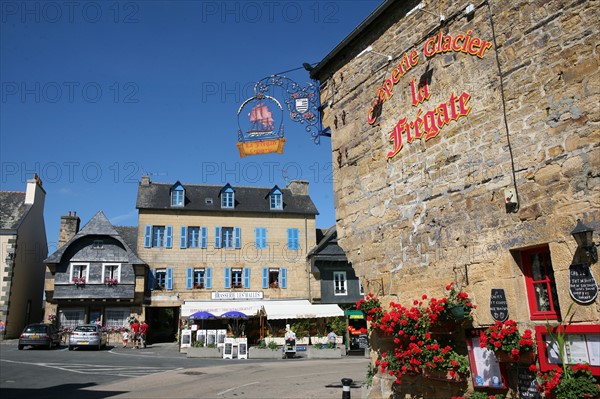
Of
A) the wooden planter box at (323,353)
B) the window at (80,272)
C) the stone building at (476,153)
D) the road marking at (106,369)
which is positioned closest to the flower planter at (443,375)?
the stone building at (476,153)

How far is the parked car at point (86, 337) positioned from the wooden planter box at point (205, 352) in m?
4.99

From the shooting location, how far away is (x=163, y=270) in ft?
88.4

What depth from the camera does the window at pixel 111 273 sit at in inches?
1021

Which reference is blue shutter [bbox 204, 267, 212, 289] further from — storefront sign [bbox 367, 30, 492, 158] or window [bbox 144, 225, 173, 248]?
storefront sign [bbox 367, 30, 492, 158]

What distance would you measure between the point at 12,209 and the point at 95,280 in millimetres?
6451

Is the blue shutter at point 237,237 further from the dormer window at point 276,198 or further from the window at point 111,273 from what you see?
the window at point 111,273

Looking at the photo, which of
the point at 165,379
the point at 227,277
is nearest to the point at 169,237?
the point at 227,277

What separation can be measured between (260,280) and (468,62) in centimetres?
2271

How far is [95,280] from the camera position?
26047 mm

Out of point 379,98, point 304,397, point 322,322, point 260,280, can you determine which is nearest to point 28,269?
point 260,280

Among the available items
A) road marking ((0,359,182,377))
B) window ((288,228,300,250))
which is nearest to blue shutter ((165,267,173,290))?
window ((288,228,300,250))

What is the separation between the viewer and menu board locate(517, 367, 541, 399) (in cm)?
527

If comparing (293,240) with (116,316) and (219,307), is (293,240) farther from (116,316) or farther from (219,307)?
(116,316)

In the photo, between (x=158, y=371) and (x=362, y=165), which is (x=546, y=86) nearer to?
(x=362, y=165)
